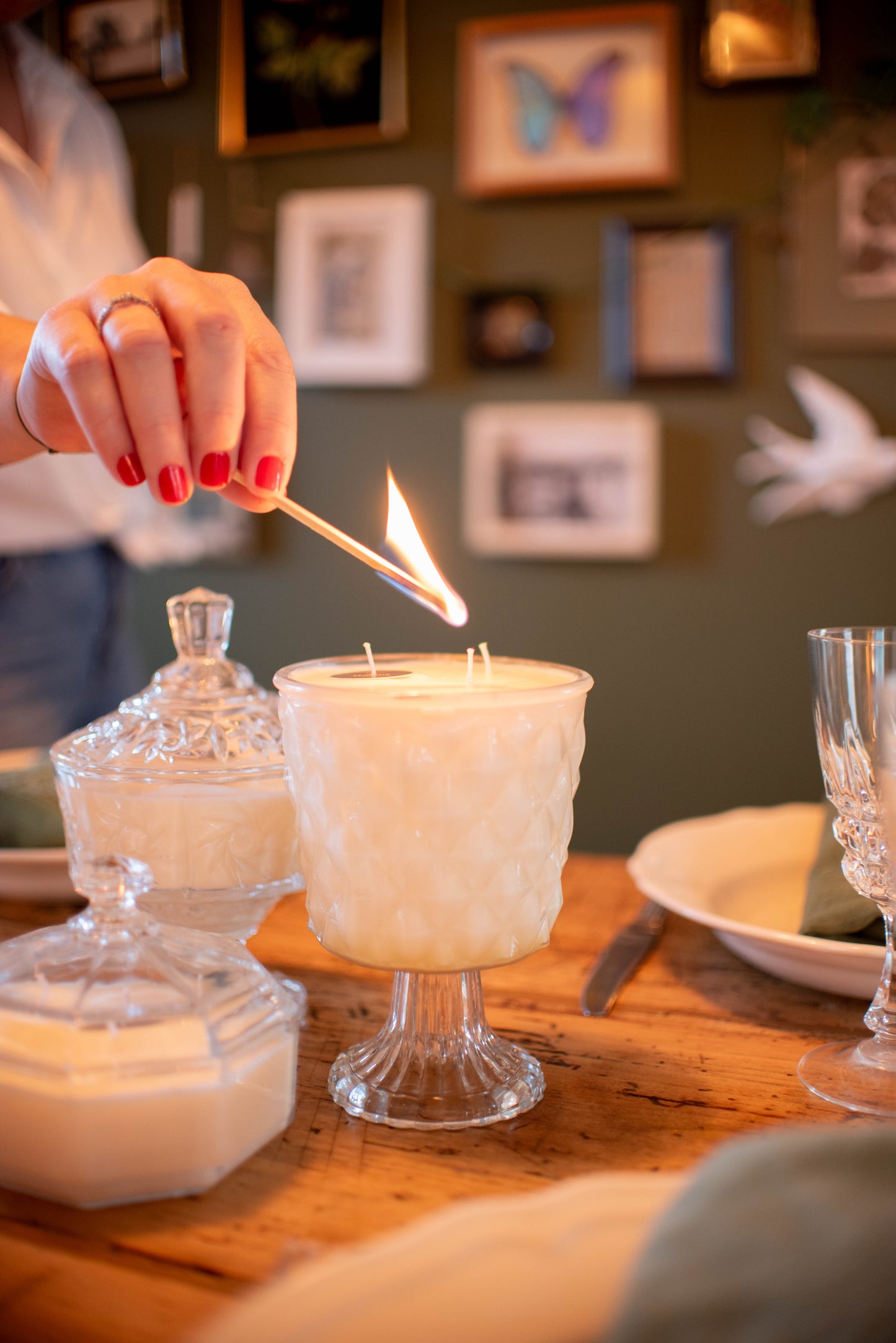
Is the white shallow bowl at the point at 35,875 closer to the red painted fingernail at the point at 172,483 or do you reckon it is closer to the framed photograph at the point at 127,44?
the red painted fingernail at the point at 172,483

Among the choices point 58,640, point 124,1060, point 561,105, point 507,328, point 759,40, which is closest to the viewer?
point 124,1060

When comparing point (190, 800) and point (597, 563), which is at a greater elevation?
point (597, 563)

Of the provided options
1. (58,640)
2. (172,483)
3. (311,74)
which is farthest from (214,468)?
(311,74)

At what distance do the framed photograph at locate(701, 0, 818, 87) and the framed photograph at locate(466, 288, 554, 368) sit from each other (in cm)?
55

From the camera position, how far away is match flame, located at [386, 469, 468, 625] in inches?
21.6

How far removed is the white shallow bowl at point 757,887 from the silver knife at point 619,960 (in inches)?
1.0

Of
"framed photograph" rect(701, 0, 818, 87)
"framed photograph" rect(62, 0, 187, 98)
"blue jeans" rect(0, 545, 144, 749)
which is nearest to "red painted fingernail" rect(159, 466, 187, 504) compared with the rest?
"blue jeans" rect(0, 545, 144, 749)

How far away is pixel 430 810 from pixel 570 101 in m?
2.11

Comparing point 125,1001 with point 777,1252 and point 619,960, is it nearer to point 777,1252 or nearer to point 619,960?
point 777,1252

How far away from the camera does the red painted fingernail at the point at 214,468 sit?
1.93ft

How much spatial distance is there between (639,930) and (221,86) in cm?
234

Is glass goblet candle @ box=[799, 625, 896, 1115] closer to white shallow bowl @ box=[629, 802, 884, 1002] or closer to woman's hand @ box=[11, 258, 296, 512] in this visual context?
white shallow bowl @ box=[629, 802, 884, 1002]

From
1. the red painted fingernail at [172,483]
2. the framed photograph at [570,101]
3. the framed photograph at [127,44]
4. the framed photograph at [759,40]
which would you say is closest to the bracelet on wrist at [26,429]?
the red painted fingernail at [172,483]

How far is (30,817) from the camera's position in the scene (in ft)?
2.59
